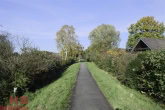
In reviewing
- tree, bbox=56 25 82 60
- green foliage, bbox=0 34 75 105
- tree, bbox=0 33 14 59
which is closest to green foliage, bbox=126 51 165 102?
green foliage, bbox=0 34 75 105

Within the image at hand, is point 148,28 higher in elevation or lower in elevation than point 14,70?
higher

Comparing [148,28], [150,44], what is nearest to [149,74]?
[150,44]

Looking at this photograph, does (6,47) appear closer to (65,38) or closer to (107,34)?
(65,38)

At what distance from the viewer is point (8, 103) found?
4562mm

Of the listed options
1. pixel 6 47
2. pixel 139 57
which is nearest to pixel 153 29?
pixel 139 57

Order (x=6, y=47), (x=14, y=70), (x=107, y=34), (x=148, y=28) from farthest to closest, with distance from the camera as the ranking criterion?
(x=107, y=34) → (x=148, y=28) → (x=6, y=47) → (x=14, y=70)

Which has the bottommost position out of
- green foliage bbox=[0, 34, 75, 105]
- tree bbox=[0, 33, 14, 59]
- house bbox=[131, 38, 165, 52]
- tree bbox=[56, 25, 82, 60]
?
green foliage bbox=[0, 34, 75, 105]

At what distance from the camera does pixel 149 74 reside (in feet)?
16.2

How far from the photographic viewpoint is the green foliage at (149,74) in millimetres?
4254

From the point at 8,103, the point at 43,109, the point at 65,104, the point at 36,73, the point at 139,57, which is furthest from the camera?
the point at 36,73

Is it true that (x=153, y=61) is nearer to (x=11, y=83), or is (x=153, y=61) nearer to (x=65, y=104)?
(x=65, y=104)

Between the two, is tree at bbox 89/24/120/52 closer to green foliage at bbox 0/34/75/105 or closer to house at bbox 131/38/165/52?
house at bbox 131/38/165/52

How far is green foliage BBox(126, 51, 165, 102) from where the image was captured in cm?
425

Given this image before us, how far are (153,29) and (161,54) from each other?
99.2ft
